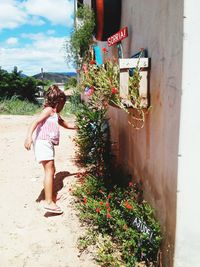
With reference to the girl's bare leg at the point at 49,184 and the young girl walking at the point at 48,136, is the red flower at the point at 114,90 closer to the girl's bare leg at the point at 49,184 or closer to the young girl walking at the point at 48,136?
the young girl walking at the point at 48,136

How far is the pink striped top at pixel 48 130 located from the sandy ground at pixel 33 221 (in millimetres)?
879

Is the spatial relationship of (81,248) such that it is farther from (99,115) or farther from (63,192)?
(99,115)

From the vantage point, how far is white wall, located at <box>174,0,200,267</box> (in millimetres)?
2322

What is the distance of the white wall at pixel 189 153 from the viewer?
2.32m

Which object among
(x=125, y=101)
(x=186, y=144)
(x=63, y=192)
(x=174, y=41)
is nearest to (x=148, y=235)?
(x=186, y=144)

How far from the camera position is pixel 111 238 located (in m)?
3.52

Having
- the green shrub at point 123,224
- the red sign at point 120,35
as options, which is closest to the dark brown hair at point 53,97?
the red sign at point 120,35

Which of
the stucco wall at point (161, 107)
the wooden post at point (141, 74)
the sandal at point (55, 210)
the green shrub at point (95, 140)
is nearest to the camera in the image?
the stucco wall at point (161, 107)

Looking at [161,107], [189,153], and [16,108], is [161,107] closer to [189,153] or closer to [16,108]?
[189,153]

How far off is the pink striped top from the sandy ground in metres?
0.88

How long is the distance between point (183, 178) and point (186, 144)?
25 cm

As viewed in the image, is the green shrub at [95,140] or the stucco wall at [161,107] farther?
the green shrub at [95,140]

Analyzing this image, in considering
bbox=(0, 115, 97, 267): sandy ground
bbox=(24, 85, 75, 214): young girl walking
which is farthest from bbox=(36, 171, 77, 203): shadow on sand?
bbox=(24, 85, 75, 214): young girl walking

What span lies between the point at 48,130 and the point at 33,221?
44.4 inches
